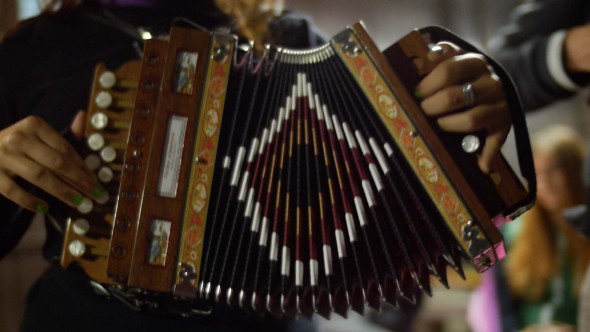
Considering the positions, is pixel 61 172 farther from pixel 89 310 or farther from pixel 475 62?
pixel 475 62

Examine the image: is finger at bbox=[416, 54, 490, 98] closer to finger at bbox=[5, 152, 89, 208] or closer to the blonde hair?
finger at bbox=[5, 152, 89, 208]

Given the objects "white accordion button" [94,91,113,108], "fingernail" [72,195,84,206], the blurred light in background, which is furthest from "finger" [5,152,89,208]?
the blurred light in background

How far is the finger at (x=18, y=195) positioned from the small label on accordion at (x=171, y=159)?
0.53 ft

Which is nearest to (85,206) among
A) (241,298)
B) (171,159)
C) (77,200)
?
(77,200)

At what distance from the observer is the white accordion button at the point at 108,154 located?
771 mm

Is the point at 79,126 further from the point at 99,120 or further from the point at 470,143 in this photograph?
the point at 470,143

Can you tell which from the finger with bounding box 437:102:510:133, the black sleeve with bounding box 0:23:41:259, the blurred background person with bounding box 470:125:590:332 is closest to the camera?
the finger with bounding box 437:102:510:133

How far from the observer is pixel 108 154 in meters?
0.77

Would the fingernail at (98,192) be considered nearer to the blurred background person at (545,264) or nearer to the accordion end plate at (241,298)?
the accordion end plate at (241,298)

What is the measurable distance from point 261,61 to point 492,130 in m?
0.29

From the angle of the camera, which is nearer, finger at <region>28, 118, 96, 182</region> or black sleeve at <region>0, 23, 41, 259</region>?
finger at <region>28, 118, 96, 182</region>

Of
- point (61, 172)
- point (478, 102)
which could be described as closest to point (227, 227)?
point (61, 172)

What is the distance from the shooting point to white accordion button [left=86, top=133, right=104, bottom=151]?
2.53 feet

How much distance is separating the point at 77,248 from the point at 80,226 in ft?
0.09
